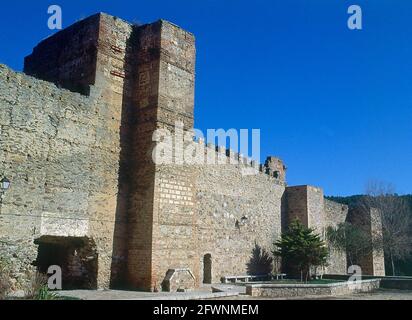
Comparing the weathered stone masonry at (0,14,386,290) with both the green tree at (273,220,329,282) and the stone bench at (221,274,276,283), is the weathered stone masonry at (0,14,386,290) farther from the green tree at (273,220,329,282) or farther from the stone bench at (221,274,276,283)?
the green tree at (273,220,329,282)

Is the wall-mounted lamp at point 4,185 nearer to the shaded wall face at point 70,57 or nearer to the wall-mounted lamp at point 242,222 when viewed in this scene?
the shaded wall face at point 70,57

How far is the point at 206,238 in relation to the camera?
18500 millimetres

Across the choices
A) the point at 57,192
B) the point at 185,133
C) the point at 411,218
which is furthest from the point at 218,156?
the point at 411,218

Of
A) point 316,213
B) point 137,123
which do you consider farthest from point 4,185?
point 316,213

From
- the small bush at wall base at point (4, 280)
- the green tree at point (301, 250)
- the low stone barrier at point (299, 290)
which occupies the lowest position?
the low stone barrier at point (299, 290)

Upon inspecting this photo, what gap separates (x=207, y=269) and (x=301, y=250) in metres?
5.17

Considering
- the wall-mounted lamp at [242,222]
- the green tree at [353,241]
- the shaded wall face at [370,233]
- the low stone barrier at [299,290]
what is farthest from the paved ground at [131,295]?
the shaded wall face at [370,233]

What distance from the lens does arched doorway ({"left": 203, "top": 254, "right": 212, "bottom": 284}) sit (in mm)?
18269

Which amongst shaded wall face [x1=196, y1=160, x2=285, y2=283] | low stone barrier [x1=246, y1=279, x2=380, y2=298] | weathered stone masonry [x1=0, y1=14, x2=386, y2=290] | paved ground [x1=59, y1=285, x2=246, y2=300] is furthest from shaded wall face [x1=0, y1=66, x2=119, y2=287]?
shaded wall face [x1=196, y1=160, x2=285, y2=283]

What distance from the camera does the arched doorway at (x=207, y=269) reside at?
1827 cm

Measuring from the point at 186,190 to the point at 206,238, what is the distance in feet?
16.0

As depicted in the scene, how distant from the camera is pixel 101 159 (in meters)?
13.2

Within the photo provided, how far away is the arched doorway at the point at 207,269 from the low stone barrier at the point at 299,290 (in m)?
3.85
